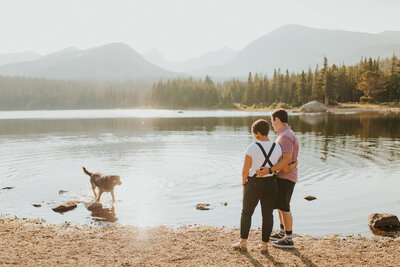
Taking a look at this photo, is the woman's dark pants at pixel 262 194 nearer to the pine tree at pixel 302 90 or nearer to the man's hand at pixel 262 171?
the man's hand at pixel 262 171

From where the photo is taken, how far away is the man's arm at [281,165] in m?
8.21

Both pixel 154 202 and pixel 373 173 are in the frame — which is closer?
pixel 154 202

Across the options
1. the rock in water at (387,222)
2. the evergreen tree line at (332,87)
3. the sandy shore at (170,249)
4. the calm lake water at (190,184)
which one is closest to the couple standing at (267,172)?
the sandy shore at (170,249)

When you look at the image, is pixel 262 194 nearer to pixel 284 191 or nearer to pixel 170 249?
pixel 284 191

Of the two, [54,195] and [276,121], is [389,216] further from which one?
[54,195]

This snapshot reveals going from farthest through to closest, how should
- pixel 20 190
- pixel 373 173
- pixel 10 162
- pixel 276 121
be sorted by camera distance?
pixel 10 162 < pixel 373 173 < pixel 20 190 < pixel 276 121

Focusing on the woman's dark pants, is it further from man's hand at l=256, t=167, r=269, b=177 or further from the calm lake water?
the calm lake water

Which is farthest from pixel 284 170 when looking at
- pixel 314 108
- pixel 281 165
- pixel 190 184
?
pixel 314 108

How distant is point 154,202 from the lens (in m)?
15.3

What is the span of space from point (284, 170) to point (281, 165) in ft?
1.05

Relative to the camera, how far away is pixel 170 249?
30.2 feet

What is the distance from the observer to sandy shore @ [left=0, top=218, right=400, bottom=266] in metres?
8.33

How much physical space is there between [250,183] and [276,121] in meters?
1.77

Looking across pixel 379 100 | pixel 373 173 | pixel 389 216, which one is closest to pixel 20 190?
pixel 389 216
